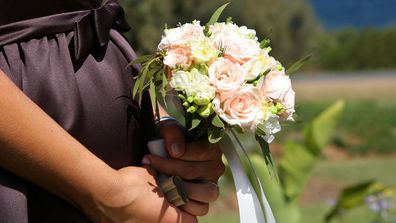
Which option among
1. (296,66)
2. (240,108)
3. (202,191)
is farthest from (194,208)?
(296,66)

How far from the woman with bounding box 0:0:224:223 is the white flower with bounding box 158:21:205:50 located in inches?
4.9

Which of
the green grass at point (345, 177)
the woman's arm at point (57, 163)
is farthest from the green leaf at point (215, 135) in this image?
the green grass at point (345, 177)

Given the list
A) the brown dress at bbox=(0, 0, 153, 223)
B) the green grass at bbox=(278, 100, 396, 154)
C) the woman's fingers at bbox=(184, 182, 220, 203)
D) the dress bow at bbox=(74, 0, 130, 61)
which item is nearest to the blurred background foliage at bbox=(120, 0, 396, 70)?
Result: the green grass at bbox=(278, 100, 396, 154)

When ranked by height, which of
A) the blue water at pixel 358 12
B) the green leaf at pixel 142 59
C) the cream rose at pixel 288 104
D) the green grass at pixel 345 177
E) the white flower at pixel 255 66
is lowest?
the blue water at pixel 358 12

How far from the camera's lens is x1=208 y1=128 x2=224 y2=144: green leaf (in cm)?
206

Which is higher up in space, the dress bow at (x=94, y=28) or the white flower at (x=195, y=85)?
the dress bow at (x=94, y=28)

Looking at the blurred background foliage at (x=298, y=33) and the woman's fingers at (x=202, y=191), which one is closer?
the woman's fingers at (x=202, y=191)

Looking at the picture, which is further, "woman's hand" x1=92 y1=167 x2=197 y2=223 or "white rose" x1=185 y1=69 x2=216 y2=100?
"white rose" x1=185 y1=69 x2=216 y2=100

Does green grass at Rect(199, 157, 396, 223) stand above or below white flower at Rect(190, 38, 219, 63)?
below

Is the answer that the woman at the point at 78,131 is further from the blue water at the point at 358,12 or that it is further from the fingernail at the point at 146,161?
the blue water at the point at 358,12

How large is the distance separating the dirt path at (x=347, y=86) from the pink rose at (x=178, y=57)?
803 inches

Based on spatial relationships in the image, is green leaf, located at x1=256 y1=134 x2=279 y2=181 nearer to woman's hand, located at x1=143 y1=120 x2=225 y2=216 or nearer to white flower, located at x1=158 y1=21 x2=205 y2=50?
woman's hand, located at x1=143 y1=120 x2=225 y2=216

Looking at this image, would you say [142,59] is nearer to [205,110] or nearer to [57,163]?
[205,110]

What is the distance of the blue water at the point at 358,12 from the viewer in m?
66.8
